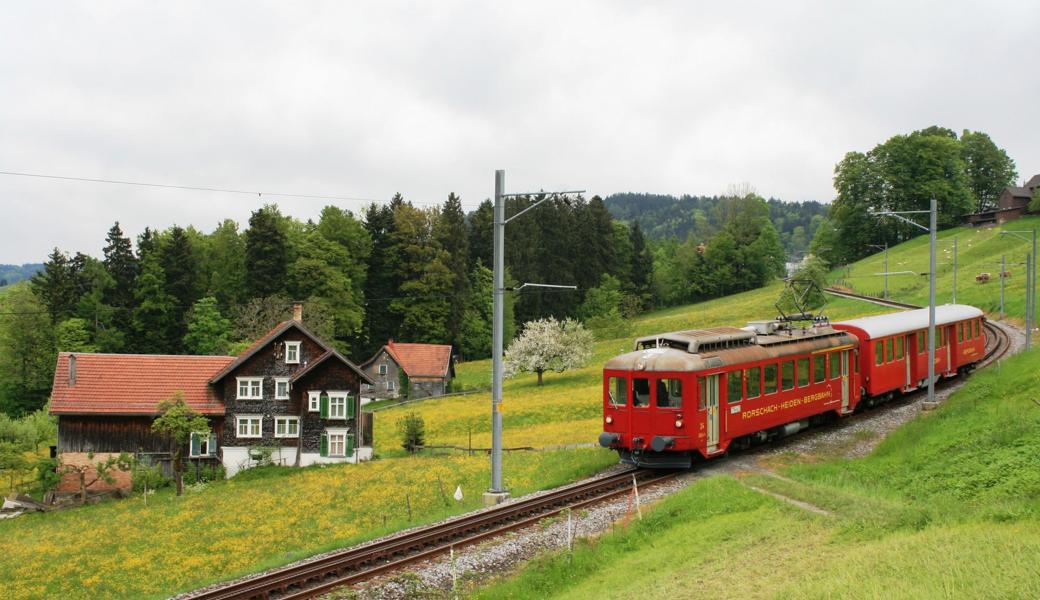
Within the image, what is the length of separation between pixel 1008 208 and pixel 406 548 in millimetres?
98076

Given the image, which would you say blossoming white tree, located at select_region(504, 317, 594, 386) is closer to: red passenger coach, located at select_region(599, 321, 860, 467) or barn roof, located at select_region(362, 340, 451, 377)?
barn roof, located at select_region(362, 340, 451, 377)

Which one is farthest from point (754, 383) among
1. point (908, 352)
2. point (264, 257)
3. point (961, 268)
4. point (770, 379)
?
point (961, 268)

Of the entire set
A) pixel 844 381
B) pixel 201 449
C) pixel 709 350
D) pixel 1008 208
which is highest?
pixel 1008 208

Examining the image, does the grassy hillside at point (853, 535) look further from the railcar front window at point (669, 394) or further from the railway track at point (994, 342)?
the railway track at point (994, 342)

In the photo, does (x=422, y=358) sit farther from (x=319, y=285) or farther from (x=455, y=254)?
(x=455, y=254)

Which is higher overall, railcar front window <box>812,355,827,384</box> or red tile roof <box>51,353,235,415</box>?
railcar front window <box>812,355,827,384</box>

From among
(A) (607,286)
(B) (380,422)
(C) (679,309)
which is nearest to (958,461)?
(B) (380,422)

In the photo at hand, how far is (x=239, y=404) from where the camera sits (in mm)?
40906

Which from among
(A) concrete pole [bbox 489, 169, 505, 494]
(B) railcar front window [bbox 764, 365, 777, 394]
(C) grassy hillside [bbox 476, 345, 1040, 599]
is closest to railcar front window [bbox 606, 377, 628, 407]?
(A) concrete pole [bbox 489, 169, 505, 494]

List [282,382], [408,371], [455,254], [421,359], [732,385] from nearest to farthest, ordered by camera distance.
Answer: [732,385] < [282,382] < [408,371] < [421,359] < [455,254]

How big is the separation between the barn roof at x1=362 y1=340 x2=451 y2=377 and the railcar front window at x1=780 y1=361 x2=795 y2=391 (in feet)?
142

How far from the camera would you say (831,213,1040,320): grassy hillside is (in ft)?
188

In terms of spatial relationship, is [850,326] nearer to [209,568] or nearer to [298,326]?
[209,568]

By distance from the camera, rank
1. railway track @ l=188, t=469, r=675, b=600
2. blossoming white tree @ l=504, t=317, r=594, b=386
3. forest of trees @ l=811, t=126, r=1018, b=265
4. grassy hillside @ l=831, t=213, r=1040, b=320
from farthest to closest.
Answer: forest of trees @ l=811, t=126, r=1018, b=265
blossoming white tree @ l=504, t=317, r=594, b=386
grassy hillside @ l=831, t=213, r=1040, b=320
railway track @ l=188, t=469, r=675, b=600
